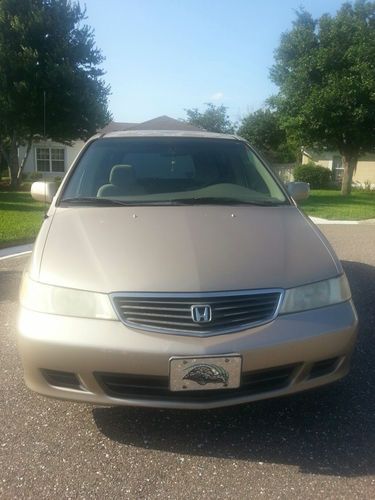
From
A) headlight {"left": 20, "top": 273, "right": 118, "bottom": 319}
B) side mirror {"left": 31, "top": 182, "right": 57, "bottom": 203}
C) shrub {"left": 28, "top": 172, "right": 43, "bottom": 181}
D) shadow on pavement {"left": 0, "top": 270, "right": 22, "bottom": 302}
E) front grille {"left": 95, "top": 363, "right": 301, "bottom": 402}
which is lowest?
shrub {"left": 28, "top": 172, "right": 43, "bottom": 181}

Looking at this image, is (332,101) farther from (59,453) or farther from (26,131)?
(59,453)

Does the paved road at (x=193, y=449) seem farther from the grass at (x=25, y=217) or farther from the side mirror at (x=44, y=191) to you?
the grass at (x=25, y=217)

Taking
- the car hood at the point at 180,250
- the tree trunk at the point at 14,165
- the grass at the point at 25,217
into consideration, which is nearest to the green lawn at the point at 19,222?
the grass at the point at 25,217

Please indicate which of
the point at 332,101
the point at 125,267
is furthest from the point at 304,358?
the point at 332,101

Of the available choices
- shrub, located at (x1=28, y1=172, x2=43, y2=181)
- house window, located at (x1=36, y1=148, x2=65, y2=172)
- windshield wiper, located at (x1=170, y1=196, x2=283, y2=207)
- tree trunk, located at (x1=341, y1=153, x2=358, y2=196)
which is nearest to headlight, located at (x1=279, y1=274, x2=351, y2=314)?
windshield wiper, located at (x1=170, y1=196, x2=283, y2=207)

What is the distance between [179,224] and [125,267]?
621 millimetres

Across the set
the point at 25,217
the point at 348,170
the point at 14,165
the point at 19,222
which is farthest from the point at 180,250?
the point at 348,170

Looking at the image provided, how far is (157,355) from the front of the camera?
221 centimetres

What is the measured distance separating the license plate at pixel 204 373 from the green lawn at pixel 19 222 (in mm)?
6187

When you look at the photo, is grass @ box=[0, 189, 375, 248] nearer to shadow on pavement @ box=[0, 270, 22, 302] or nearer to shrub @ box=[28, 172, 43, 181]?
shadow on pavement @ box=[0, 270, 22, 302]

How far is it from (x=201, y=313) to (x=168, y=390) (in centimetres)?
40

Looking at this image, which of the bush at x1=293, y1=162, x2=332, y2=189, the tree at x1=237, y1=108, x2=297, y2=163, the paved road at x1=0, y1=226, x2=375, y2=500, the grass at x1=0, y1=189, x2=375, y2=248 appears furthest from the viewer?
the tree at x1=237, y1=108, x2=297, y2=163

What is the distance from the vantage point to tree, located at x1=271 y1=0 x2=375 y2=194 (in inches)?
802

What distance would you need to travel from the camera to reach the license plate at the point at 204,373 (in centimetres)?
222
